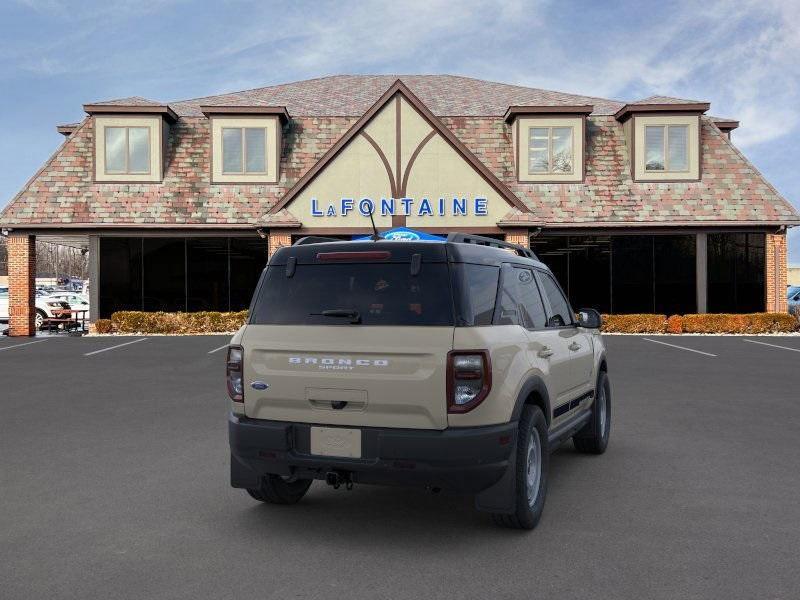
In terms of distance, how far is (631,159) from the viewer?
982 inches

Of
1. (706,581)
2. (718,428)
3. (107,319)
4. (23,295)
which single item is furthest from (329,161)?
(706,581)

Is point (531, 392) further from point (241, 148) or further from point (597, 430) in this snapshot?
point (241, 148)

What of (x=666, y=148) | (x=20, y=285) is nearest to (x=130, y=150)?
(x=20, y=285)

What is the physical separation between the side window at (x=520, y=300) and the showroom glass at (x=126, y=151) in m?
21.2

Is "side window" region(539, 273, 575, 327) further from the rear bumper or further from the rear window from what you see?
the rear bumper

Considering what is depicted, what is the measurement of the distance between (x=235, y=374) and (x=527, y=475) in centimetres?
205

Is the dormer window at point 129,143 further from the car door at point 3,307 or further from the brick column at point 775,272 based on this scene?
the brick column at point 775,272

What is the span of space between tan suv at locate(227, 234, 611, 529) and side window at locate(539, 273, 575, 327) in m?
0.93

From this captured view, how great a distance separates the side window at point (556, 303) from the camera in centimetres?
623

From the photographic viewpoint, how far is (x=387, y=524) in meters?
5.13

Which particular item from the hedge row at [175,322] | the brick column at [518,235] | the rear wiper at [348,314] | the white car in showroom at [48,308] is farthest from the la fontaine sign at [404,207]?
the rear wiper at [348,314]

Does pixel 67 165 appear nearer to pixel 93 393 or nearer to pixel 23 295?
pixel 23 295

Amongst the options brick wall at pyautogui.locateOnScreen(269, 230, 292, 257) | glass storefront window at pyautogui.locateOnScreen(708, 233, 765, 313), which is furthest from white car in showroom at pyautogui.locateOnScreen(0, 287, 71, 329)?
glass storefront window at pyautogui.locateOnScreen(708, 233, 765, 313)

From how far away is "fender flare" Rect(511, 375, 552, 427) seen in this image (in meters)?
4.76
